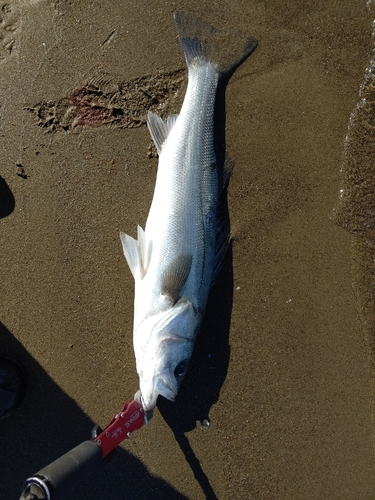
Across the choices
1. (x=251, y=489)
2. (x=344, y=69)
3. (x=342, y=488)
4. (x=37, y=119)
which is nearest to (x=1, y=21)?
(x=37, y=119)

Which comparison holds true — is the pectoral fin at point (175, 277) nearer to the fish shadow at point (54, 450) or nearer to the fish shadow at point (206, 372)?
the fish shadow at point (206, 372)

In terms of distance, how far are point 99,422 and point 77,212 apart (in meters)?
1.93

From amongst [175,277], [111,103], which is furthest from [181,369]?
[111,103]

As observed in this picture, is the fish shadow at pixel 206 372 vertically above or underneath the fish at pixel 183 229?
underneath

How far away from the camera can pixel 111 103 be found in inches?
141

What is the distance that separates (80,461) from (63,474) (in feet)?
0.44

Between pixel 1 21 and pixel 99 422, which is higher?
pixel 1 21

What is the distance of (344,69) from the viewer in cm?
354

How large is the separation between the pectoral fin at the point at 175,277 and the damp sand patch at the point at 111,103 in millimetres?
1409

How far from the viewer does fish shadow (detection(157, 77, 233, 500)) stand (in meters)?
3.43

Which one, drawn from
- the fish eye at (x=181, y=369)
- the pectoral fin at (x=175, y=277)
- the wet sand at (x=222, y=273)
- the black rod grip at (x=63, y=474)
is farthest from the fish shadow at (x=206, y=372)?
the black rod grip at (x=63, y=474)

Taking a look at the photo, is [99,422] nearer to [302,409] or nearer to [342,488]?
[302,409]

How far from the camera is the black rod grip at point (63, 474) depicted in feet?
8.02

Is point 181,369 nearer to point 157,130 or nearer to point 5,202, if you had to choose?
point 157,130
